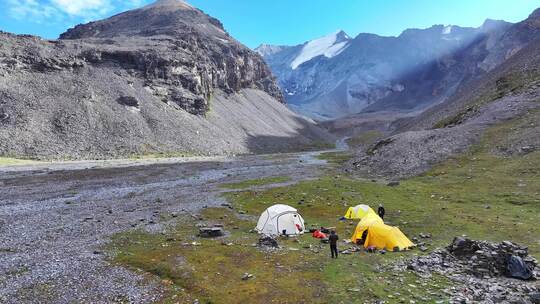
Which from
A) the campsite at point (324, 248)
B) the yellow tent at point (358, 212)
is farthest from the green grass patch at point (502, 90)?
the yellow tent at point (358, 212)

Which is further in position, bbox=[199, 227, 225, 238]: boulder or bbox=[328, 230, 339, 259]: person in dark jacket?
bbox=[199, 227, 225, 238]: boulder

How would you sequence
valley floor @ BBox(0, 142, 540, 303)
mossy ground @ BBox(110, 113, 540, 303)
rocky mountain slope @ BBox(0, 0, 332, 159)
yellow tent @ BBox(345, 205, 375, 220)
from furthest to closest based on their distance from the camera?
1. rocky mountain slope @ BBox(0, 0, 332, 159)
2. yellow tent @ BBox(345, 205, 375, 220)
3. valley floor @ BBox(0, 142, 540, 303)
4. mossy ground @ BBox(110, 113, 540, 303)

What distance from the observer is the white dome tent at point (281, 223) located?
1412 inches

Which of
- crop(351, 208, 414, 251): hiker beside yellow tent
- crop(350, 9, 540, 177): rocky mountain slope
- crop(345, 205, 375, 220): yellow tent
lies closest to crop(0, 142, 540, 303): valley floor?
crop(351, 208, 414, 251): hiker beside yellow tent

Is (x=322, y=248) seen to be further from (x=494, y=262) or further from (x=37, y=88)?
(x=37, y=88)

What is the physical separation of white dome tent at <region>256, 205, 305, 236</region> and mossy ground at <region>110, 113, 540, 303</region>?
5.37 ft

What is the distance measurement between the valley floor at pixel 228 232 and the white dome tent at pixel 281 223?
4.66ft

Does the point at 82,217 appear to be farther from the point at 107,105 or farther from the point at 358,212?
the point at 107,105

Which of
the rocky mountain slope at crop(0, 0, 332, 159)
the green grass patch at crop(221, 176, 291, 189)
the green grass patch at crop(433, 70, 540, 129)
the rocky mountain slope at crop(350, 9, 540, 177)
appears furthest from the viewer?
the rocky mountain slope at crop(0, 0, 332, 159)

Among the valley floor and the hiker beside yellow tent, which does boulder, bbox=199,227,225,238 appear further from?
the hiker beside yellow tent

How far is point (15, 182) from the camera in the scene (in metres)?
69.9

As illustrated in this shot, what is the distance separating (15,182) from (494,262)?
72.5 m

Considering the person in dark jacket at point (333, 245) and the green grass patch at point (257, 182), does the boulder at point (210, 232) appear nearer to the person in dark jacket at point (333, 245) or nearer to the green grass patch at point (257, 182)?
the person in dark jacket at point (333, 245)

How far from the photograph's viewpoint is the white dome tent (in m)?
35.9
